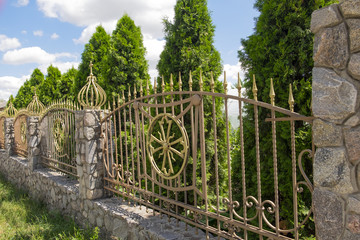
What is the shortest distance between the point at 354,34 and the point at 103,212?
4.09 meters

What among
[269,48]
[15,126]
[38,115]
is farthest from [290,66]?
[15,126]

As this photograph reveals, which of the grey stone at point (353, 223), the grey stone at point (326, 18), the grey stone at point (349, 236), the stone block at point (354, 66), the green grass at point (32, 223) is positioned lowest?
the green grass at point (32, 223)

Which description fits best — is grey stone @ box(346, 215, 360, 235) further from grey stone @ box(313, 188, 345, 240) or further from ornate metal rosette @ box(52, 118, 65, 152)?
ornate metal rosette @ box(52, 118, 65, 152)

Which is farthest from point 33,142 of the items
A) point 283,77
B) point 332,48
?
point 332,48

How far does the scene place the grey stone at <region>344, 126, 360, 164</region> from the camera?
1.86 m

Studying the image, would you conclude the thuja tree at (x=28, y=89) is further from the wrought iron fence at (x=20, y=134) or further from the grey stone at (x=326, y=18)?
the grey stone at (x=326, y=18)

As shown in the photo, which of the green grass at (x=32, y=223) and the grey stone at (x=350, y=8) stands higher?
the grey stone at (x=350, y=8)

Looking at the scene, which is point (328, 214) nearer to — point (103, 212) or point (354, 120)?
point (354, 120)

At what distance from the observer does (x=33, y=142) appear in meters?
7.90

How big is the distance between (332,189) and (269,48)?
2.30 metres

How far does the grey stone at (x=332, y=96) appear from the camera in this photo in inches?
74.0

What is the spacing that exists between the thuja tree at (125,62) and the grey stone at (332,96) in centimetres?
589

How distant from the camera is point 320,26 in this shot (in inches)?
80.2

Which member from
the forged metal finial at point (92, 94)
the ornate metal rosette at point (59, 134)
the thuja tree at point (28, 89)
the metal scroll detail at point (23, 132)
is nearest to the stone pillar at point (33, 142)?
the ornate metal rosette at point (59, 134)
